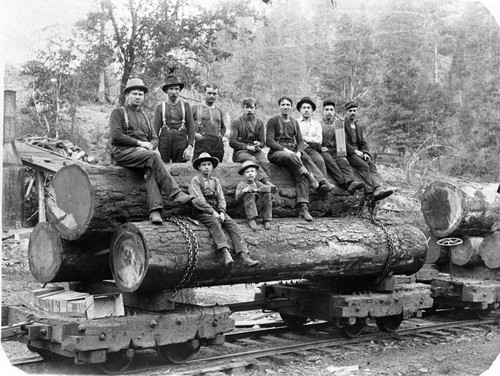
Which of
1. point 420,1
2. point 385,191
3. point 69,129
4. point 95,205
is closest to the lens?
point 95,205

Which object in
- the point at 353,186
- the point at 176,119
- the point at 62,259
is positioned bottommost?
the point at 62,259

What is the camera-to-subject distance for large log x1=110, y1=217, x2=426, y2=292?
8.57 m

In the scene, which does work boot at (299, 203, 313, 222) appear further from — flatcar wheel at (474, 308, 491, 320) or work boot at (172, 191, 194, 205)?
flatcar wheel at (474, 308, 491, 320)

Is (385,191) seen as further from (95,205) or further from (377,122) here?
(377,122)

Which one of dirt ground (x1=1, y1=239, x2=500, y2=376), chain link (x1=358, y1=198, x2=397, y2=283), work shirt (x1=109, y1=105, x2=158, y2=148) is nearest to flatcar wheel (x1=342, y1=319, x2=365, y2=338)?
dirt ground (x1=1, y1=239, x2=500, y2=376)

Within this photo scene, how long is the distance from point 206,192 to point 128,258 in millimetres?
1431

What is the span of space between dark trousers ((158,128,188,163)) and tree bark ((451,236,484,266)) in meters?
6.68

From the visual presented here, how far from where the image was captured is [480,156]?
30.2m

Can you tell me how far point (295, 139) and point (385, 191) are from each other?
1987 millimetres

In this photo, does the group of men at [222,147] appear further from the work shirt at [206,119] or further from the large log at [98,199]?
the large log at [98,199]

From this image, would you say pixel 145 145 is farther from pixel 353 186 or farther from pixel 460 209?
pixel 460 209

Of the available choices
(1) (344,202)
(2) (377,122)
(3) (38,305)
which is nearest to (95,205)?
(3) (38,305)

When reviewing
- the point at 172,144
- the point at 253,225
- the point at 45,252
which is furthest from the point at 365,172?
the point at 45,252

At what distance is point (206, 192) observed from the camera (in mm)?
9352
